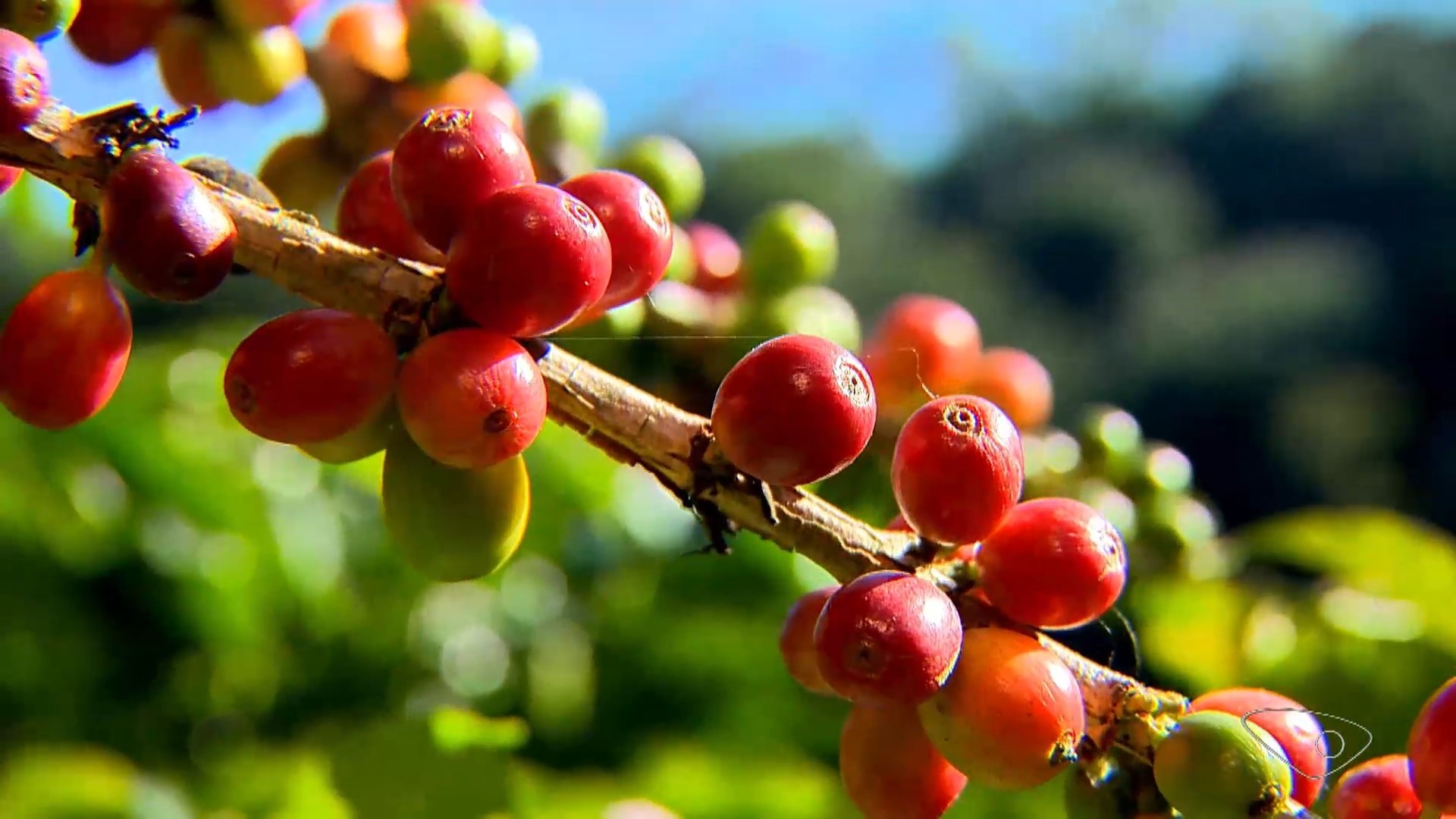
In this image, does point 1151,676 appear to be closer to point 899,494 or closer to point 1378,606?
point 1378,606

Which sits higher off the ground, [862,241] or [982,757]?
[862,241]

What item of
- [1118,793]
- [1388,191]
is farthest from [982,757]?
[1388,191]

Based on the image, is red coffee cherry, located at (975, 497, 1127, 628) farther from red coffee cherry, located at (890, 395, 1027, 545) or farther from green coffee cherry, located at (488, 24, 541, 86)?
green coffee cherry, located at (488, 24, 541, 86)

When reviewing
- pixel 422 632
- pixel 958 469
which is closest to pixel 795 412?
pixel 958 469

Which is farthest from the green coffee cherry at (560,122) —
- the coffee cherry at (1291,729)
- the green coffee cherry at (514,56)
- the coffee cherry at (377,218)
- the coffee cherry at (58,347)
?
the coffee cherry at (1291,729)

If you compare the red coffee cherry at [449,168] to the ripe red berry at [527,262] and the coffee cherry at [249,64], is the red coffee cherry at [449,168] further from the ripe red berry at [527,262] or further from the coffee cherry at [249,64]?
the coffee cherry at [249,64]

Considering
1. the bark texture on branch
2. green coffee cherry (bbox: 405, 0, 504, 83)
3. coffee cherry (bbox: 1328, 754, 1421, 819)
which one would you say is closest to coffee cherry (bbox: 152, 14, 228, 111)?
green coffee cherry (bbox: 405, 0, 504, 83)
